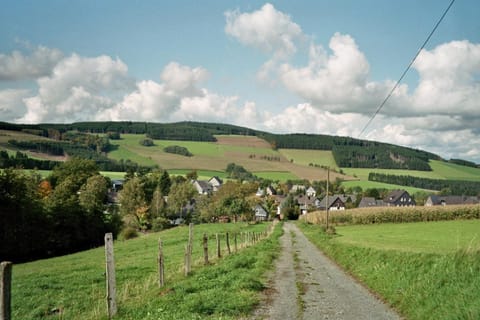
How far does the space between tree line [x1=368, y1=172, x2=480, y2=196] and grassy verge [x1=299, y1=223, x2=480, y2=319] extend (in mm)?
135961

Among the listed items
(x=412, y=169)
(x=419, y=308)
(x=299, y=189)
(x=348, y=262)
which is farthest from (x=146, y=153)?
(x=419, y=308)

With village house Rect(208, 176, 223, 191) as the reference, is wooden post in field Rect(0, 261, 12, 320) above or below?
below

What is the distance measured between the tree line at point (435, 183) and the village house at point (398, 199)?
37.1 ft

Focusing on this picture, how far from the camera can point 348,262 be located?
21.5m

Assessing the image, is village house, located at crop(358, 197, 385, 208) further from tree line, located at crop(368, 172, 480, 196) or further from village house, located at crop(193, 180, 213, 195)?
village house, located at crop(193, 180, 213, 195)

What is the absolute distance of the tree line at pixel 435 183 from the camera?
140150 millimetres

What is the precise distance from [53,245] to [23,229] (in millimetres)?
5867

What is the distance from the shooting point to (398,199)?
443 ft

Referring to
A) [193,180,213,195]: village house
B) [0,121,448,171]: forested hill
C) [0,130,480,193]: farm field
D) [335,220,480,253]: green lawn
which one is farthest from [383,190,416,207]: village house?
[335,220,480,253]: green lawn

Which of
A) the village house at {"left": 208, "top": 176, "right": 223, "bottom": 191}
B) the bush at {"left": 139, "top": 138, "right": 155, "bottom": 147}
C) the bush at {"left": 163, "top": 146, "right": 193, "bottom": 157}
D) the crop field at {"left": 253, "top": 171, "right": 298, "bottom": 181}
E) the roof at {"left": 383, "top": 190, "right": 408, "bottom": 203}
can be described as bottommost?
the roof at {"left": 383, "top": 190, "right": 408, "bottom": 203}

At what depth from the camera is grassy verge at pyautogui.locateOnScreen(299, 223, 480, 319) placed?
31.9 feet

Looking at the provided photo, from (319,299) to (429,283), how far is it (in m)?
3.03

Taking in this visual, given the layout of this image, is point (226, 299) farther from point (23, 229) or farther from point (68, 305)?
point (23, 229)

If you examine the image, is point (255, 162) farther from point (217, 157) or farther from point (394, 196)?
point (394, 196)
